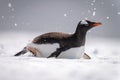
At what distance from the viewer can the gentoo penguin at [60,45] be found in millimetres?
3902

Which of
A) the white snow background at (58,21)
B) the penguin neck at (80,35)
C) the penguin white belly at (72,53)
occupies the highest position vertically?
the penguin neck at (80,35)

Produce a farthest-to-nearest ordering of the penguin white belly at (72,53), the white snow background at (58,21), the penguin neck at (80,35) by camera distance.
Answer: the white snow background at (58,21), the penguin neck at (80,35), the penguin white belly at (72,53)

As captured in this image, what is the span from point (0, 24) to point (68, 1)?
83.9 inches

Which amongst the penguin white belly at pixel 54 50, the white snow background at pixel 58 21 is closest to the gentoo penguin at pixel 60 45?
the penguin white belly at pixel 54 50

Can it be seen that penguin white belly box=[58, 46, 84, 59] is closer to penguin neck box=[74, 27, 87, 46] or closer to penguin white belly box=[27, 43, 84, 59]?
penguin white belly box=[27, 43, 84, 59]

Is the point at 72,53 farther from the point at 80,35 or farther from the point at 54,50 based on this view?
the point at 80,35

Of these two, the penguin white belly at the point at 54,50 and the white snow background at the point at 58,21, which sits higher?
the penguin white belly at the point at 54,50

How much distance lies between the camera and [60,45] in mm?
3998

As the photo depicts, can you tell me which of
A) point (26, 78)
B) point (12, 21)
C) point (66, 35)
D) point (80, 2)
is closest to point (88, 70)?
point (26, 78)

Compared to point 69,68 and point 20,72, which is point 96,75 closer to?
point 69,68

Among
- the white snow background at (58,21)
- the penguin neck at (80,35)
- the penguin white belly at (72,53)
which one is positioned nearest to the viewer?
the penguin white belly at (72,53)

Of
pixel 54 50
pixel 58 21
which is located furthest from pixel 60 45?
pixel 58 21

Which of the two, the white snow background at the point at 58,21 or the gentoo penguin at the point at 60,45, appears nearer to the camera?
the gentoo penguin at the point at 60,45

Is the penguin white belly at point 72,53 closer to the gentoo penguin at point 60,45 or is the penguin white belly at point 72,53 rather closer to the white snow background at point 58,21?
the gentoo penguin at point 60,45
